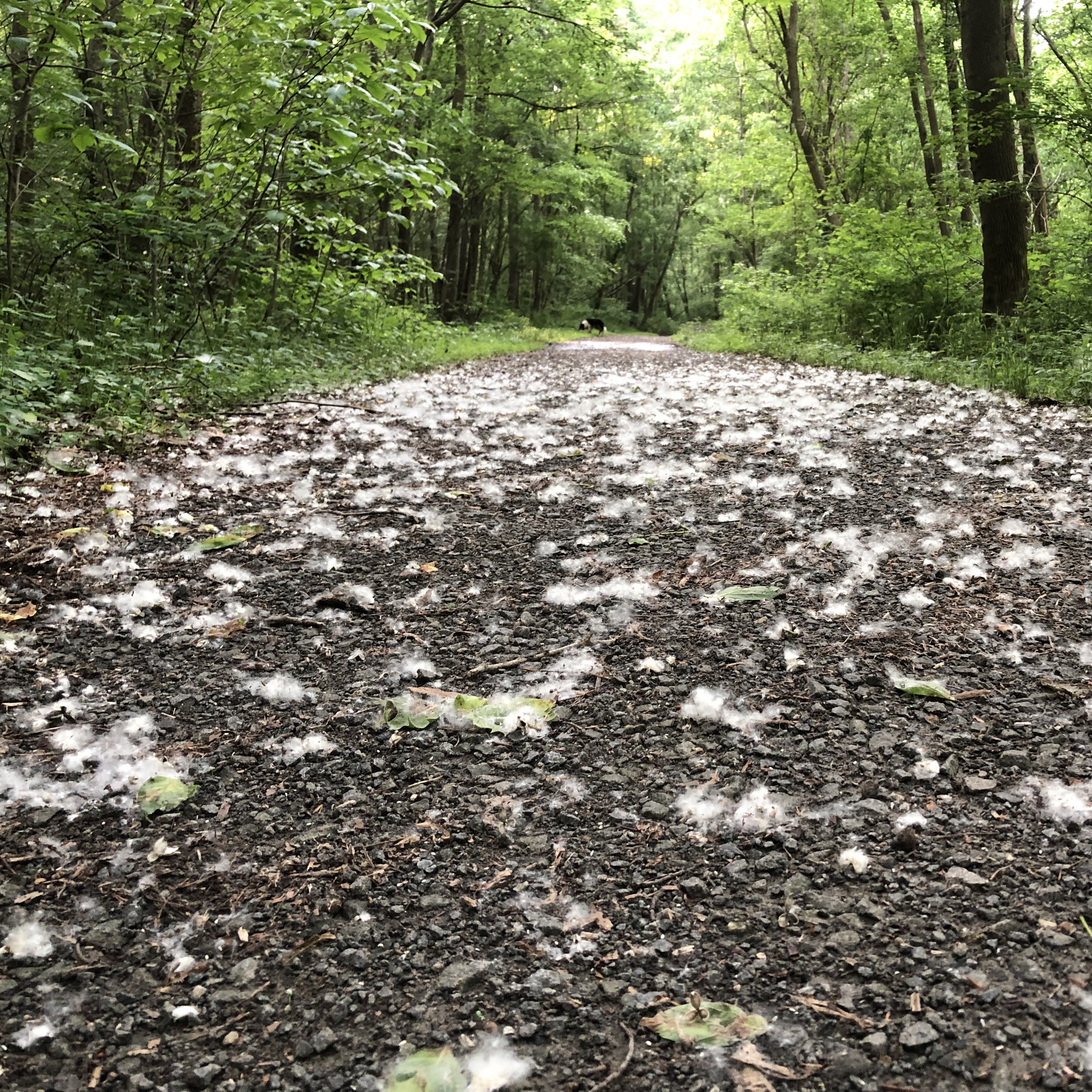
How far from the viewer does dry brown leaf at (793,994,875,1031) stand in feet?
4.38

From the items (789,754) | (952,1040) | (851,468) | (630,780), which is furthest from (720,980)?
(851,468)

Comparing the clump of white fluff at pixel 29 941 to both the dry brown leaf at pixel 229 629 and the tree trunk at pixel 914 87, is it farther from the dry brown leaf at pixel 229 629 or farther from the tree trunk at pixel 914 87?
the tree trunk at pixel 914 87

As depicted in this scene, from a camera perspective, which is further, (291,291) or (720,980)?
(291,291)

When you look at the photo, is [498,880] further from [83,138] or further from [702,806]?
[83,138]

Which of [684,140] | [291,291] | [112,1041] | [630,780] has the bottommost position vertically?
[112,1041]

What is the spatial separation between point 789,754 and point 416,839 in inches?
39.5

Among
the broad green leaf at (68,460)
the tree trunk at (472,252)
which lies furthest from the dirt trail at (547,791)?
the tree trunk at (472,252)

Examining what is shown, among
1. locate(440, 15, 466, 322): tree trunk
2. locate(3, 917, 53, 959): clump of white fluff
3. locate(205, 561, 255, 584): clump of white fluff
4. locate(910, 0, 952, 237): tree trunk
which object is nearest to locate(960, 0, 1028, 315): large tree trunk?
locate(910, 0, 952, 237): tree trunk

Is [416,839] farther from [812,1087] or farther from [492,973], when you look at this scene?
[812,1087]

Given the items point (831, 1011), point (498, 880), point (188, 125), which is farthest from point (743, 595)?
point (188, 125)

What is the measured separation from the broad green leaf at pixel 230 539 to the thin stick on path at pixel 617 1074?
2.90 meters

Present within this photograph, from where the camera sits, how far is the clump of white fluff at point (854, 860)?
1.70m

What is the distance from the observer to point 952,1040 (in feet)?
4.22

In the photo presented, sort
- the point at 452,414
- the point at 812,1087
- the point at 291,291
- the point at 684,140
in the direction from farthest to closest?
the point at 684,140 → the point at 291,291 → the point at 452,414 → the point at 812,1087
